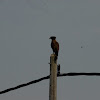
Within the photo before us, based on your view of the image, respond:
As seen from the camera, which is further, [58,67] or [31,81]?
[31,81]

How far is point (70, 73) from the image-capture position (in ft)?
28.9

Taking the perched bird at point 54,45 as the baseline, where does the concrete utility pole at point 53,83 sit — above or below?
below

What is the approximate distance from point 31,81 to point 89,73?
1872 mm

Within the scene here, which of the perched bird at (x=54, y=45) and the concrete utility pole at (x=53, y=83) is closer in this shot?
the concrete utility pole at (x=53, y=83)

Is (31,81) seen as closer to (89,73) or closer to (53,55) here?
(53,55)

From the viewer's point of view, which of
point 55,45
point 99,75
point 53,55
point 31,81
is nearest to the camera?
point 99,75

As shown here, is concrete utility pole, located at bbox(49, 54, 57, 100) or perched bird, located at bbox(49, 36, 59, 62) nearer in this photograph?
concrete utility pole, located at bbox(49, 54, 57, 100)

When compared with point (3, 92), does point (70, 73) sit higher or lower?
higher

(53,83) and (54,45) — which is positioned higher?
Result: (54,45)

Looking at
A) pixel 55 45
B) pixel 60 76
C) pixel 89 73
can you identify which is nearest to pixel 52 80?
pixel 60 76

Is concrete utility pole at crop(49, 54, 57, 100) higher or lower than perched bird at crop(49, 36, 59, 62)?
lower

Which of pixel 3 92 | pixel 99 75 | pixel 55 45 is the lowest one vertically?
pixel 3 92

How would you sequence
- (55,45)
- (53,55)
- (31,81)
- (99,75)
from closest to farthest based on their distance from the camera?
(99,75), (53,55), (31,81), (55,45)

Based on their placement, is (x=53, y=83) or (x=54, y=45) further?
(x=54, y=45)
